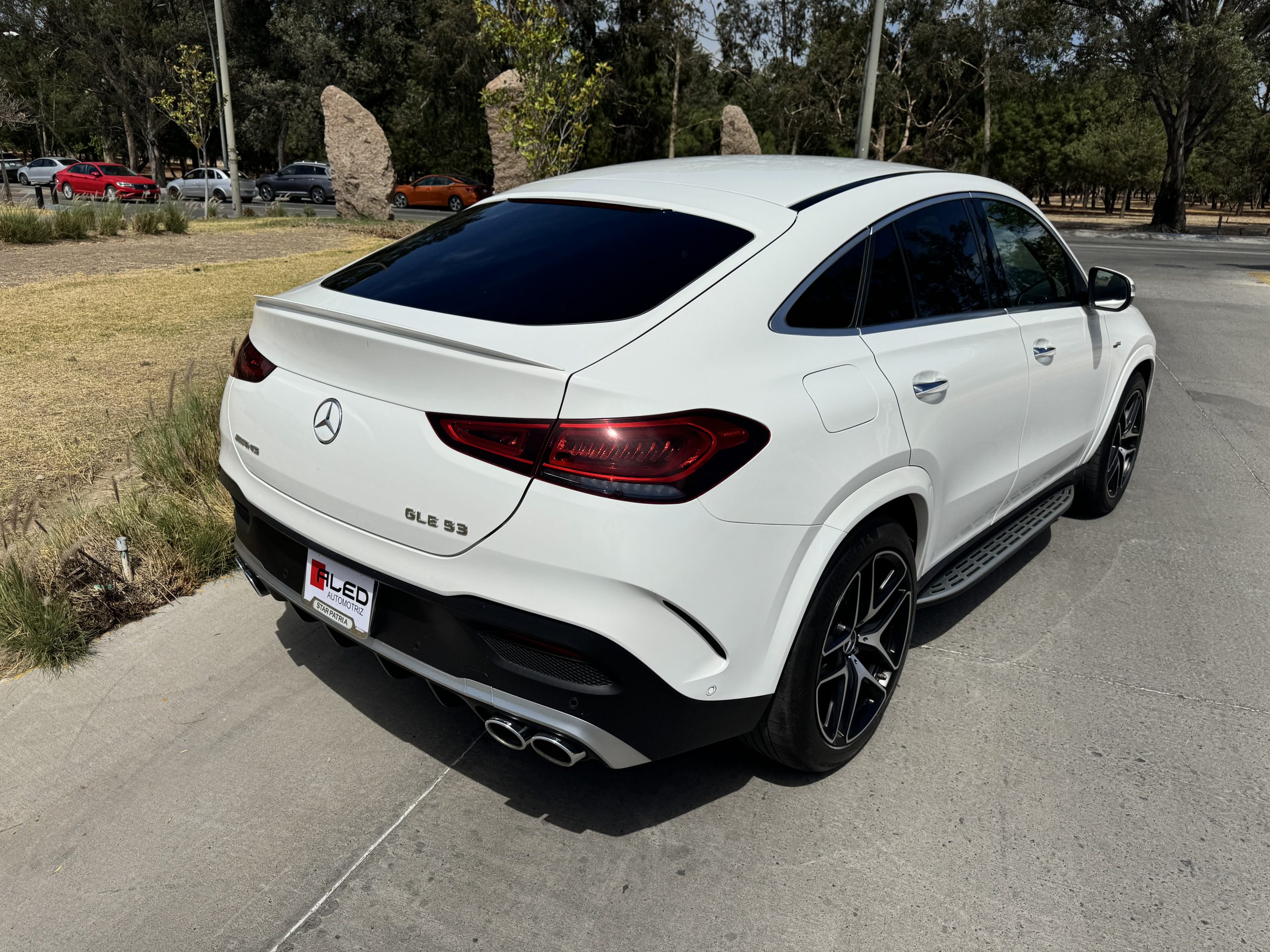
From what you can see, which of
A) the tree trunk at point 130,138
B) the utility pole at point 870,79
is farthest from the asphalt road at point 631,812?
the tree trunk at point 130,138

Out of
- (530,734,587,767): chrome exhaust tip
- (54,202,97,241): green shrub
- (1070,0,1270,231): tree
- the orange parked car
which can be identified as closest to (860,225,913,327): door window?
(530,734,587,767): chrome exhaust tip

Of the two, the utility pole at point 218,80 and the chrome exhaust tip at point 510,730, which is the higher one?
the utility pole at point 218,80

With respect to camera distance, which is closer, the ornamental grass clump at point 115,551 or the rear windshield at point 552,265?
the rear windshield at point 552,265

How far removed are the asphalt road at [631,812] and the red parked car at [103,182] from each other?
35.6 metres

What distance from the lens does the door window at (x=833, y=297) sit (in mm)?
2643

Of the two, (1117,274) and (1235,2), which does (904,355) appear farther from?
(1235,2)

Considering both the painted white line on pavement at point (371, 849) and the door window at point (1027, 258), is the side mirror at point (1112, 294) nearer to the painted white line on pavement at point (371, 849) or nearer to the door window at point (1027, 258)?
the door window at point (1027, 258)

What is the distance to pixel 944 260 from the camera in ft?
11.0

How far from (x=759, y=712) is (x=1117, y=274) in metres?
3.10

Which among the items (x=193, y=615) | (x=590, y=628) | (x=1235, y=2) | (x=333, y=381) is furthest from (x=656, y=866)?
(x=1235, y=2)

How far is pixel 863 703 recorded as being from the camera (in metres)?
3.02

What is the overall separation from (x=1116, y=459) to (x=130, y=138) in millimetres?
60645

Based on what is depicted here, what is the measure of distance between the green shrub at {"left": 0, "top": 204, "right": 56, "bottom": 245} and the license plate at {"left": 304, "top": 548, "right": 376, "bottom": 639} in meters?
16.0

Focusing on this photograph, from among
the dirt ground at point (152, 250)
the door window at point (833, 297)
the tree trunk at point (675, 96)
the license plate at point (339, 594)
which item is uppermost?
the tree trunk at point (675, 96)
